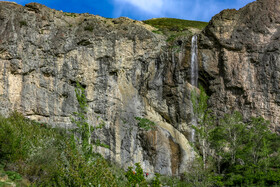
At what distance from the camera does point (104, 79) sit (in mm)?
25078

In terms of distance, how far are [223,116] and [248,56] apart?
5.84 metres

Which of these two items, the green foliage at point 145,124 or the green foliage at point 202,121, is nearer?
the green foliage at point 202,121

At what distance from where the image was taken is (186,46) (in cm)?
2694

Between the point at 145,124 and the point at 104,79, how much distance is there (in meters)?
5.53

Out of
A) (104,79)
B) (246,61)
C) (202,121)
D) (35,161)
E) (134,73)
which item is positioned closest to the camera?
(35,161)

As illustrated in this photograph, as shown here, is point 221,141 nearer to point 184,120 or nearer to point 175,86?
point 184,120

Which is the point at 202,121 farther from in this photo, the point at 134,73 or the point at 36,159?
the point at 36,159

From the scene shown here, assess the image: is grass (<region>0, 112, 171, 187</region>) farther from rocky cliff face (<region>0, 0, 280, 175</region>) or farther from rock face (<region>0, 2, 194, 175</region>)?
rocky cliff face (<region>0, 0, 280, 175</region>)

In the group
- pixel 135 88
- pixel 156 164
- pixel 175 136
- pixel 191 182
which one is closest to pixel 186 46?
pixel 135 88

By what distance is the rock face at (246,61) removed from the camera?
23.7 metres

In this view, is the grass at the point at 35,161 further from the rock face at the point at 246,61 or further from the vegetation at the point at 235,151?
the rock face at the point at 246,61

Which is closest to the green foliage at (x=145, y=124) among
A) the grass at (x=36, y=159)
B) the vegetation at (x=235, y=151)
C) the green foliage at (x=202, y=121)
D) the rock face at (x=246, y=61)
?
the green foliage at (x=202, y=121)

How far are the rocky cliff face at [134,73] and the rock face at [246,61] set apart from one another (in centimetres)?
8

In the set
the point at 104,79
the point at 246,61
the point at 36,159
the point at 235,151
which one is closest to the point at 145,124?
the point at 104,79
